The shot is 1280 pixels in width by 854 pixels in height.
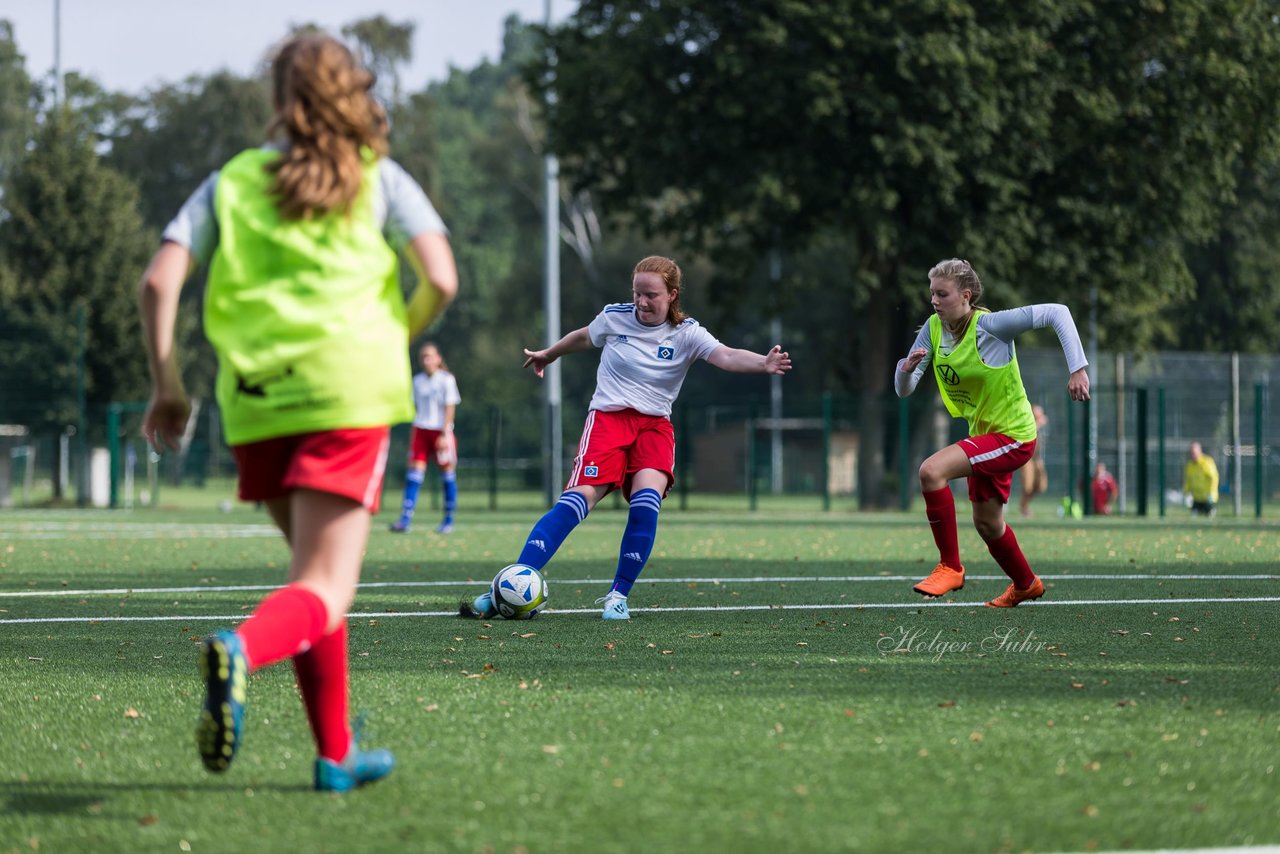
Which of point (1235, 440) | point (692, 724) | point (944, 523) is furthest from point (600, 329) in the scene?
point (1235, 440)

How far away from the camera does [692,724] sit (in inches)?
189

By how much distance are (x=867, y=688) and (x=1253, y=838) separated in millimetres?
2148

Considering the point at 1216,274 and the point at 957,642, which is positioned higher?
the point at 1216,274

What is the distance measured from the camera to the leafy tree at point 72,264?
3291cm

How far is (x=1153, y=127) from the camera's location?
30688 mm

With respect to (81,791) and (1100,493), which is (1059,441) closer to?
(1100,493)

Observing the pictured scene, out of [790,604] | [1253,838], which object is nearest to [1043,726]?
[1253,838]

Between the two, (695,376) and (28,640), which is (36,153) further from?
(695,376)

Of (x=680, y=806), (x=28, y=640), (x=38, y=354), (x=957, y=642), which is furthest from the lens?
(x=38, y=354)

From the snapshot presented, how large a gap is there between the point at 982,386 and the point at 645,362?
5.70 feet

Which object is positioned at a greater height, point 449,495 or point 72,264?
point 72,264

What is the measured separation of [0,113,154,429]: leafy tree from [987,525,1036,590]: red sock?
27.6 metres

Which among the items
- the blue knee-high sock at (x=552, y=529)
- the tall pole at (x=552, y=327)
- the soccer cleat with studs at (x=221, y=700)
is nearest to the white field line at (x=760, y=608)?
the blue knee-high sock at (x=552, y=529)

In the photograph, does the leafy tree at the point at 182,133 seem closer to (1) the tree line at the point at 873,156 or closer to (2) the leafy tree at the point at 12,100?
(2) the leafy tree at the point at 12,100
